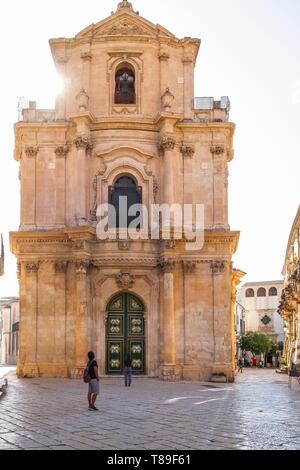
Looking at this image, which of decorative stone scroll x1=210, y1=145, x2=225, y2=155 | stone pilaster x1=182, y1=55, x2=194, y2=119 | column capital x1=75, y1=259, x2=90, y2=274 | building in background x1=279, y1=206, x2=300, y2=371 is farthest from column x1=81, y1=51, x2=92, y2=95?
building in background x1=279, y1=206, x2=300, y2=371

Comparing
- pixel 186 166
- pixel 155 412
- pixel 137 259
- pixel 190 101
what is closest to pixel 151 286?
pixel 137 259

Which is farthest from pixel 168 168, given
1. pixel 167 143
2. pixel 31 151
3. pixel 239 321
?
pixel 239 321

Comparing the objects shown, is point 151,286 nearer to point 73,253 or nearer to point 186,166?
point 73,253

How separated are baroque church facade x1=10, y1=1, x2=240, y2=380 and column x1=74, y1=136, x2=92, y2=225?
1.8 inches

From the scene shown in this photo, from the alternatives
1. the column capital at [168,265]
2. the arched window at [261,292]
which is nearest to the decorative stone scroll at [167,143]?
the column capital at [168,265]

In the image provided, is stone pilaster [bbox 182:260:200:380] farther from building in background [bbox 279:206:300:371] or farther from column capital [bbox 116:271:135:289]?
building in background [bbox 279:206:300:371]

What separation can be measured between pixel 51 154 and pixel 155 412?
1702 centimetres

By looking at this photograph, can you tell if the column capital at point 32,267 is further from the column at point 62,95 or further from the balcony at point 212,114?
the balcony at point 212,114

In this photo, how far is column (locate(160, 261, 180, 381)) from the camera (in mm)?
28344

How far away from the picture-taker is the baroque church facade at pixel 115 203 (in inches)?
1147

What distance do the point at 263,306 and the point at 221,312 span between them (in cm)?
5752

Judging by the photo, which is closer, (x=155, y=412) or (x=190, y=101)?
(x=155, y=412)

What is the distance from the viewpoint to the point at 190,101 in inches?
Result: 1249

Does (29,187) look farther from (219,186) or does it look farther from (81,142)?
(219,186)
